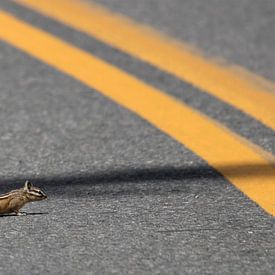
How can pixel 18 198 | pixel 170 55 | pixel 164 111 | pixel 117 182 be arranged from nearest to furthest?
pixel 18 198, pixel 117 182, pixel 164 111, pixel 170 55

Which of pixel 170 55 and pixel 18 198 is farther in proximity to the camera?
pixel 170 55

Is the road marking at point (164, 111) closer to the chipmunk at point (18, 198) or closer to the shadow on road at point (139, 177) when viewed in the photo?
the shadow on road at point (139, 177)

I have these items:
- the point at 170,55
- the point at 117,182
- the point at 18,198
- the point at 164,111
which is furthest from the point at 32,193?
the point at 170,55

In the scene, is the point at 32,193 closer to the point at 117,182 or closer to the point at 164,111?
the point at 117,182

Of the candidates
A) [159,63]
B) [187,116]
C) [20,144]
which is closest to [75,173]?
[20,144]

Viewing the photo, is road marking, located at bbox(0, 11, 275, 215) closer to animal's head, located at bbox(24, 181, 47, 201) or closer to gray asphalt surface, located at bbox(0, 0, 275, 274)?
gray asphalt surface, located at bbox(0, 0, 275, 274)

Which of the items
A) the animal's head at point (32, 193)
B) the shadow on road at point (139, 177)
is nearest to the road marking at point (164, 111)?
the shadow on road at point (139, 177)

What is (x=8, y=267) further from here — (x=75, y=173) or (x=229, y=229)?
(x=75, y=173)
